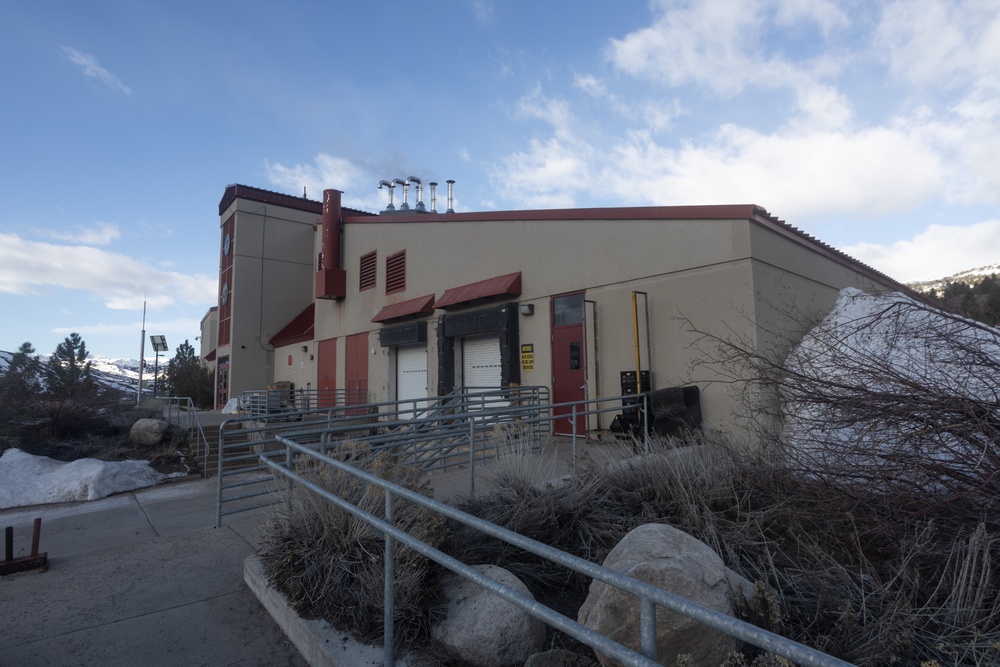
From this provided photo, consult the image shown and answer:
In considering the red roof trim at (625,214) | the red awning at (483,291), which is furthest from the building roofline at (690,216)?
the red awning at (483,291)

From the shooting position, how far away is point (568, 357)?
38.2 feet

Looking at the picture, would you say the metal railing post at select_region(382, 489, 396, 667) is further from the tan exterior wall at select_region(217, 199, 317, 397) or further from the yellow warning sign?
the tan exterior wall at select_region(217, 199, 317, 397)

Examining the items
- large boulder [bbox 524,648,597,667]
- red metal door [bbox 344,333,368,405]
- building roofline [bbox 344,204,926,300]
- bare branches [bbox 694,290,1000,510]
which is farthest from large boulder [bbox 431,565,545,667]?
red metal door [bbox 344,333,368,405]

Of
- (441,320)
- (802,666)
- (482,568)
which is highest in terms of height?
(441,320)

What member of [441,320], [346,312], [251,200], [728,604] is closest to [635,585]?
[728,604]

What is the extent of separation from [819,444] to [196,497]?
8.81m

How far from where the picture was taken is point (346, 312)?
789 inches

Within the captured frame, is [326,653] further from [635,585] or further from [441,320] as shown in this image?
[441,320]

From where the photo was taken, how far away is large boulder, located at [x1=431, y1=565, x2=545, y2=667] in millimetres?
3049

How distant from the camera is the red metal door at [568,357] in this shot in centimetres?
1137

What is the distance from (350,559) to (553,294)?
8827 mm

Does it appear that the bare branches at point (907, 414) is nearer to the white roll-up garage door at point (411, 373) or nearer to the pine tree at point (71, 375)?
the white roll-up garage door at point (411, 373)

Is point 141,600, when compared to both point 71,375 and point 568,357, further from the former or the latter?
point 71,375

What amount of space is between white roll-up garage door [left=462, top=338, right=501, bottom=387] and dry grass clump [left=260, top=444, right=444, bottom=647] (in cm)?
907
